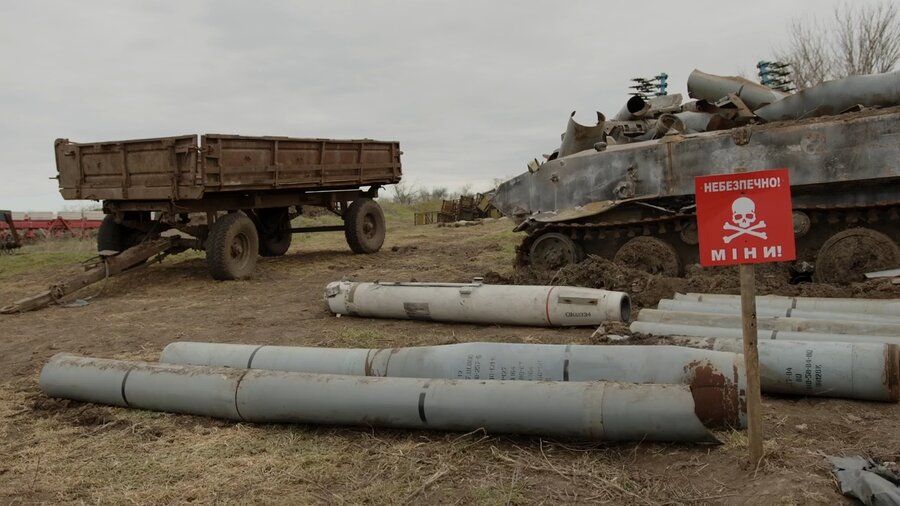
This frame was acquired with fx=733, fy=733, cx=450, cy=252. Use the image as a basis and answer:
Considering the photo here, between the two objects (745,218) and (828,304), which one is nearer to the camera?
(745,218)

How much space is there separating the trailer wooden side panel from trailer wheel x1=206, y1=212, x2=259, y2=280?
1.97 feet

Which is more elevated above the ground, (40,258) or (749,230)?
(40,258)

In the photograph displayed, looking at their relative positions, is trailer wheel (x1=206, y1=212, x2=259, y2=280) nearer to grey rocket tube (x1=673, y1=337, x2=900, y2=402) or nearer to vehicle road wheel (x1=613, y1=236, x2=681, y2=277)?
vehicle road wheel (x1=613, y1=236, x2=681, y2=277)

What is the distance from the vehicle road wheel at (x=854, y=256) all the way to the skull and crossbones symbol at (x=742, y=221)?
6087 millimetres

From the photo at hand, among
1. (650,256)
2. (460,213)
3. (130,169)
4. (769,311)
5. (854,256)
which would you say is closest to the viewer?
(769,311)

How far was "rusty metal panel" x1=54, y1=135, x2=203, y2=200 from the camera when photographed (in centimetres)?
1198

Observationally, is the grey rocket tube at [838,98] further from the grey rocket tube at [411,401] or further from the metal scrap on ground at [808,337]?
the grey rocket tube at [411,401]

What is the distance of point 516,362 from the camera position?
218 inches

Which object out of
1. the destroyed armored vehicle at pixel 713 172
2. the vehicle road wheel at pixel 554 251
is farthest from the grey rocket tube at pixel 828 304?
the vehicle road wheel at pixel 554 251

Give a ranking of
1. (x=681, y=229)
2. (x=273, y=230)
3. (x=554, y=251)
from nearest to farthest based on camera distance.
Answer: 1. (x=681, y=229)
2. (x=554, y=251)
3. (x=273, y=230)

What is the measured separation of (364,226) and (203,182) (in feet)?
19.6

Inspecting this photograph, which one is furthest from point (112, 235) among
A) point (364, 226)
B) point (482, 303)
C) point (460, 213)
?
point (460, 213)

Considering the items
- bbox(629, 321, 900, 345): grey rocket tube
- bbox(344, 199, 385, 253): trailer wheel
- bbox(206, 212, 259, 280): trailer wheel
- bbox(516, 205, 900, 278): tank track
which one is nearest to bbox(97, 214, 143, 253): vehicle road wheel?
bbox(206, 212, 259, 280): trailer wheel

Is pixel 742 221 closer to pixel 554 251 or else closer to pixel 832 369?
pixel 832 369
